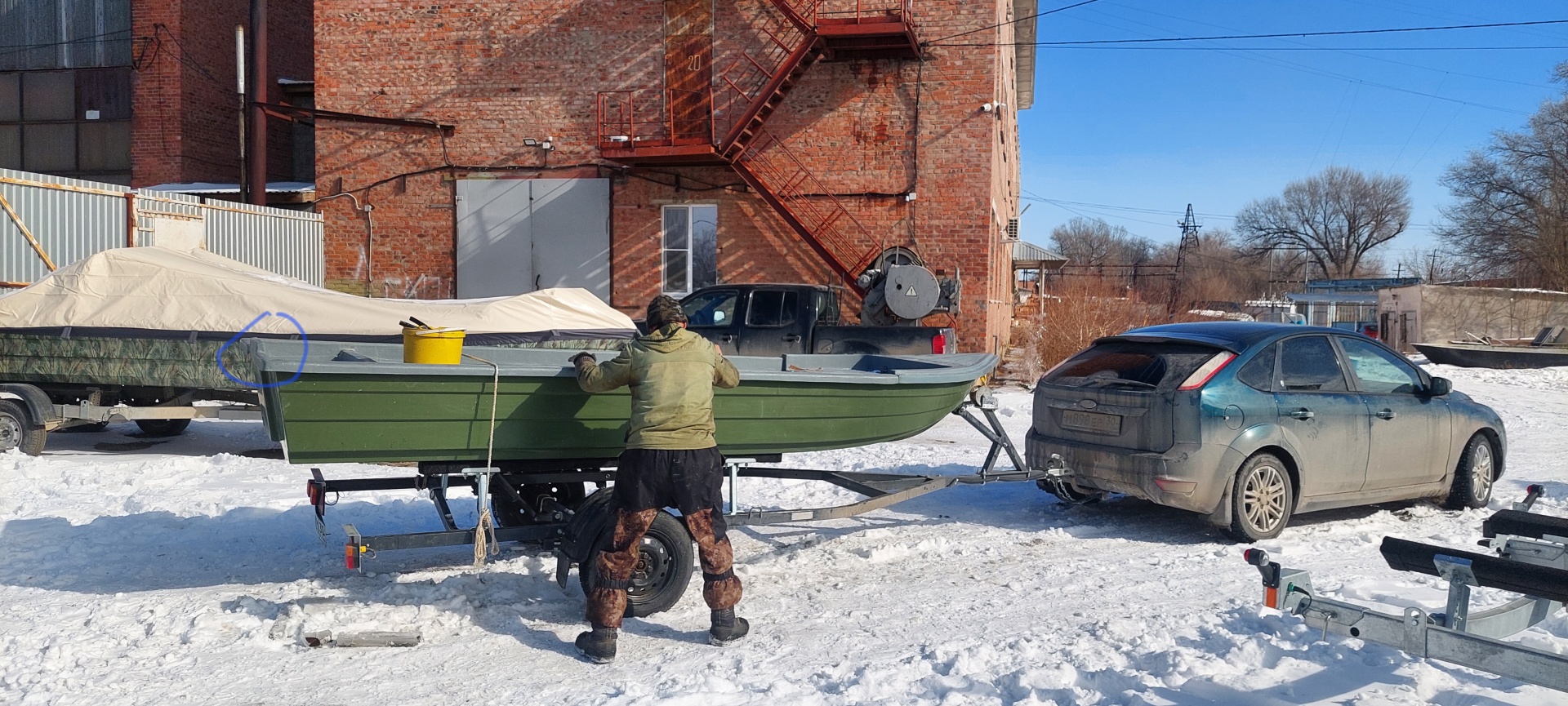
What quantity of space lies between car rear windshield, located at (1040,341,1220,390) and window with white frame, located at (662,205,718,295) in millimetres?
11513

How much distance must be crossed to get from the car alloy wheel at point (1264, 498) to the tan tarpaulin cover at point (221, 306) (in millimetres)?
5396

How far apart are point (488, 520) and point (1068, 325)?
15237 millimetres

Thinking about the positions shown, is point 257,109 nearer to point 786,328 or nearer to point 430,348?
point 786,328

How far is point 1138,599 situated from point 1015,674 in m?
1.50

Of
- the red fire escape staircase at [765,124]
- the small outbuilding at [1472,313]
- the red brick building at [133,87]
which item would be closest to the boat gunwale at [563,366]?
the red fire escape staircase at [765,124]

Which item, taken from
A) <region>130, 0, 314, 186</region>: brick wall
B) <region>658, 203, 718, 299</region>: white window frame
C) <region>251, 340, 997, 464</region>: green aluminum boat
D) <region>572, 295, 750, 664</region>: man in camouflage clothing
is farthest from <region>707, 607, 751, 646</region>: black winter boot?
<region>130, 0, 314, 186</region>: brick wall

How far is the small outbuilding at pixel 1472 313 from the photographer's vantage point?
3061 cm

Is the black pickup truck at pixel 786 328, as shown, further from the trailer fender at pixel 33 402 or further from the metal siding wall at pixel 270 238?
the metal siding wall at pixel 270 238

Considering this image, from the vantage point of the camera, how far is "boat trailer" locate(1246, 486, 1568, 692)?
3211mm

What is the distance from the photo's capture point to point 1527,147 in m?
45.8

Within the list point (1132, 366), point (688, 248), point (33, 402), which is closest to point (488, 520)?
point (1132, 366)

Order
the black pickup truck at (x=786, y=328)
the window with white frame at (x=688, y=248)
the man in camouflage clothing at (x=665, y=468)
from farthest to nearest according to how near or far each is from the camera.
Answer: the window with white frame at (x=688, y=248) → the black pickup truck at (x=786, y=328) → the man in camouflage clothing at (x=665, y=468)

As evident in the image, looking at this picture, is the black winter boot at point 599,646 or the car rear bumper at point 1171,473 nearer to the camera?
the black winter boot at point 599,646

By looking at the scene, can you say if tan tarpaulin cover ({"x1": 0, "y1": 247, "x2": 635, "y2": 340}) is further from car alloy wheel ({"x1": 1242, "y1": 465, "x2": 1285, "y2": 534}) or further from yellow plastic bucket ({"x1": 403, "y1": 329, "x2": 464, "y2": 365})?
car alloy wheel ({"x1": 1242, "y1": 465, "x2": 1285, "y2": 534})
